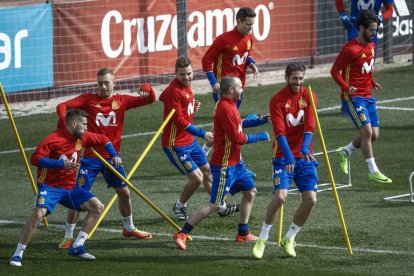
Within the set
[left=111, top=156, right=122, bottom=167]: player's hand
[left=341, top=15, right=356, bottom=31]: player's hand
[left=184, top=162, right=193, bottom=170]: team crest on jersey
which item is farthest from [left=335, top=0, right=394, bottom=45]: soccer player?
[left=111, top=156, right=122, bottom=167]: player's hand

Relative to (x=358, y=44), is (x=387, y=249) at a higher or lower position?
lower

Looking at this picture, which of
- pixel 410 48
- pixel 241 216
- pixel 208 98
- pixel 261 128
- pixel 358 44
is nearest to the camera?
pixel 241 216

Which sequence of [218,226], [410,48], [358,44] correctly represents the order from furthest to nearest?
[410,48] < [358,44] < [218,226]

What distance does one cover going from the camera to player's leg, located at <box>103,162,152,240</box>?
49.0ft

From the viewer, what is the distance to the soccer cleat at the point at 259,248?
538 inches

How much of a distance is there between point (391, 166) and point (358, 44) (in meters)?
2.15

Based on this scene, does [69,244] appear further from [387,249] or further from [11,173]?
[11,173]

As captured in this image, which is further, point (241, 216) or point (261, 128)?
point (261, 128)

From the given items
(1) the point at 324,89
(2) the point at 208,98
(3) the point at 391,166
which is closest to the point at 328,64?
(1) the point at 324,89

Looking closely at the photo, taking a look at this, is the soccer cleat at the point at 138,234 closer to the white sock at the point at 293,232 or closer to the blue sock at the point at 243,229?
the blue sock at the point at 243,229

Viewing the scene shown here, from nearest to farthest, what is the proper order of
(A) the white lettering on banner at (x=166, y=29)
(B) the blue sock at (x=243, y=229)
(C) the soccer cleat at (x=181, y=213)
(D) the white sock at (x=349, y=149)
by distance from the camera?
(B) the blue sock at (x=243, y=229) → (C) the soccer cleat at (x=181, y=213) → (D) the white sock at (x=349, y=149) → (A) the white lettering on banner at (x=166, y=29)

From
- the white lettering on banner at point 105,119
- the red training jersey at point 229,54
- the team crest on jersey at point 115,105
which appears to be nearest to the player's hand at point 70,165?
the white lettering on banner at point 105,119

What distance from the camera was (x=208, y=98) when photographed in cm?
2609

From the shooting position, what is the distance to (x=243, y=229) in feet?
48.0
